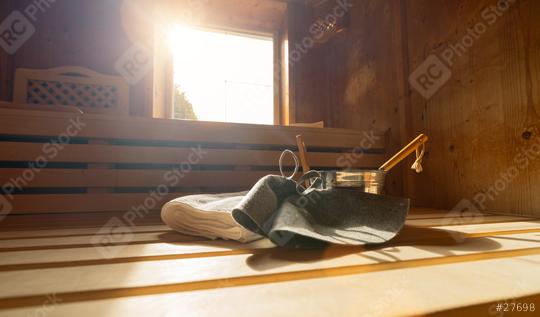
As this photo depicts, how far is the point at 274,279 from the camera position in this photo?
1.53ft

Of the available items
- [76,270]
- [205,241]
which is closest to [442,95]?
[205,241]

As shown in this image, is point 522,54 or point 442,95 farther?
point 442,95

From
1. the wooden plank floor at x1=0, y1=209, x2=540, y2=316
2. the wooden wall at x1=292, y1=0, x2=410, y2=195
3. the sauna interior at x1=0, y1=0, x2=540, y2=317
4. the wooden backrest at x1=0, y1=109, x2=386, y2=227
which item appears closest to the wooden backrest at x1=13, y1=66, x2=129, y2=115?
the sauna interior at x1=0, y1=0, x2=540, y2=317

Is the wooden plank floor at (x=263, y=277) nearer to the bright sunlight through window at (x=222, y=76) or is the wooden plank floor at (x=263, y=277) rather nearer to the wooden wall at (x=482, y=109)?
the wooden wall at (x=482, y=109)

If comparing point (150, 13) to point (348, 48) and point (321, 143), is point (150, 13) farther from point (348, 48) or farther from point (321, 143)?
point (321, 143)

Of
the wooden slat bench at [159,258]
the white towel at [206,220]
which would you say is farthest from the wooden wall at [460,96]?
the white towel at [206,220]

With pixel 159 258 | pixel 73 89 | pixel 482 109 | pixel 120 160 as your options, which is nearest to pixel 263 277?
pixel 159 258

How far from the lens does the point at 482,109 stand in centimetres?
140

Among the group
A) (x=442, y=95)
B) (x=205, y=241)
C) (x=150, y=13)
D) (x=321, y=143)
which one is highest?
(x=150, y=13)

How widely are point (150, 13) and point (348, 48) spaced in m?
1.60

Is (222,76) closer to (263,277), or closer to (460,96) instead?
(460,96)

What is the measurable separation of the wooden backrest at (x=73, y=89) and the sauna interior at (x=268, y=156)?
0.01 metres

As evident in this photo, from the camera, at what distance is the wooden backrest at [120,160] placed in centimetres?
130

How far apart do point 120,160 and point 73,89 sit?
115 cm
